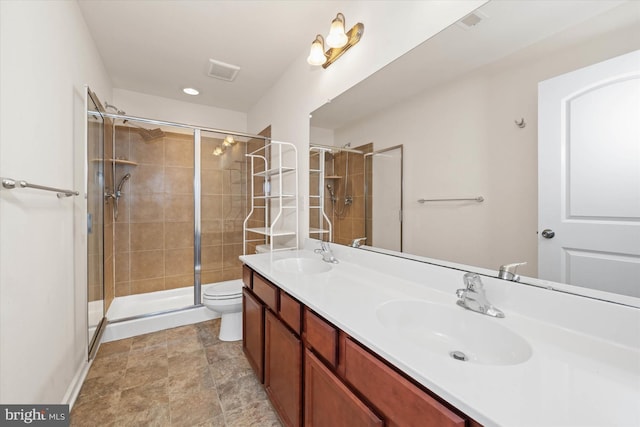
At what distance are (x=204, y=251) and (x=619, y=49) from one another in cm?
321

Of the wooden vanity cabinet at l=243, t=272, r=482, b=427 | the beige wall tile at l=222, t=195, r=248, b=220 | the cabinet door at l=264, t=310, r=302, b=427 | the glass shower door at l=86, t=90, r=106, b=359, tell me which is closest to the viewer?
the wooden vanity cabinet at l=243, t=272, r=482, b=427

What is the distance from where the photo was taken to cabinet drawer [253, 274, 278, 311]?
4.42ft

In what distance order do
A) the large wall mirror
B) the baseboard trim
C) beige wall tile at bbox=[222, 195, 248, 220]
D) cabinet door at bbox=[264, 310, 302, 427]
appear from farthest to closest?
beige wall tile at bbox=[222, 195, 248, 220] → the baseboard trim → cabinet door at bbox=[264, 310, 302, 427] → the large wall mirror

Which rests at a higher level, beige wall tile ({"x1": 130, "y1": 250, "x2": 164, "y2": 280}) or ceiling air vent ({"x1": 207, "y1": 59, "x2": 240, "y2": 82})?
ceiling air vent ({"x1": 207, "y1": 59, "x2": 240, "y2": 82})

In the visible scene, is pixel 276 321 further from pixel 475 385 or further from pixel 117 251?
pixel 117 251

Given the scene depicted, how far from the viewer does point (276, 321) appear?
4.38 ft

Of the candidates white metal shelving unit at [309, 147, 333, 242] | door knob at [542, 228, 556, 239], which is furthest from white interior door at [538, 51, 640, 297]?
white metal shelving unit at [309, 147, 333, 242]

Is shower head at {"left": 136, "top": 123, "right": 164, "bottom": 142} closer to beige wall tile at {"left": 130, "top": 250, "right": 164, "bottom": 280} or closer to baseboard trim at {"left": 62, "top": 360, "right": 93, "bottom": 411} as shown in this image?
beige wall tile at {"left": 130, "top": 250, "right": 164, "bottom": 280}

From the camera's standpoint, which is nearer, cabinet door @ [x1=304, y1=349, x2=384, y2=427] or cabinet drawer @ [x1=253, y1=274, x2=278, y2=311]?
cabinet door @ [x1=304, y1=349, x2=384, y2=427]

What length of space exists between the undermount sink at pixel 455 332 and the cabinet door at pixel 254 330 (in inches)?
33.0

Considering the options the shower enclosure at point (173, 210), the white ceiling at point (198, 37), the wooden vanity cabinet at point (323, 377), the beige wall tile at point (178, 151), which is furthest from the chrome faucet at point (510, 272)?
the beige wall tile at point (178, 151)

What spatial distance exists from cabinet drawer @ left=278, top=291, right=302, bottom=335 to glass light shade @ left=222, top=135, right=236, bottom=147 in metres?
2.30

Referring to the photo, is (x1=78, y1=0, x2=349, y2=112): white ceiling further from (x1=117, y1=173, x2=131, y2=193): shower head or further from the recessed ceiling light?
(x1=117, y1=173, x2=131, y2=193): shower head

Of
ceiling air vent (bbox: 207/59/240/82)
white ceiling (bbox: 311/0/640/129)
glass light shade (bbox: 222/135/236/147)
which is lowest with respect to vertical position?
white ceiling (bbox: 311/0/640/129)
